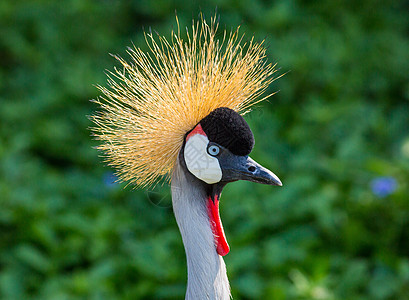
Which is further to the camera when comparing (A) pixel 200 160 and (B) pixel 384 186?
(B) pixel 384 186

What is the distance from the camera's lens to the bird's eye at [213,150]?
1.21 meters

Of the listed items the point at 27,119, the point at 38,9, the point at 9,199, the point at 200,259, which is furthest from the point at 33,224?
the point at 38,9

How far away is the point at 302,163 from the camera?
270 cm

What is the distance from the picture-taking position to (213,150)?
47.9 inches

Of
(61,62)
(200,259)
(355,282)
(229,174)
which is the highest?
(61,62)

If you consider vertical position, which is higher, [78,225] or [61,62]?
[61,62]

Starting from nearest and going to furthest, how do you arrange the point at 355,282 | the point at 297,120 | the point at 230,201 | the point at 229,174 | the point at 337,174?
the point at 229,174, the point at 355,282, the point at 230,201, the point at 337,174, the point at 297,120

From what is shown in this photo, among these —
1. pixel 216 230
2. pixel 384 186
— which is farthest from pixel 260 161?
pixel 216 230

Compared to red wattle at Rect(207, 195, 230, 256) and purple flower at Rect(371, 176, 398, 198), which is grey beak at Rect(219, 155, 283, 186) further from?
purple flower at Rect(371, 176, 398, 198)

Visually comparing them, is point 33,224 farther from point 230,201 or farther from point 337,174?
point 337,174

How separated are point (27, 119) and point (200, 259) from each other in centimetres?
219

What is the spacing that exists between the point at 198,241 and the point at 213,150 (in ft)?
0.70

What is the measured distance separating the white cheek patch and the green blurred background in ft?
1.27

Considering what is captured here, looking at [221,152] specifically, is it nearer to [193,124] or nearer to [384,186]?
[193,124]
